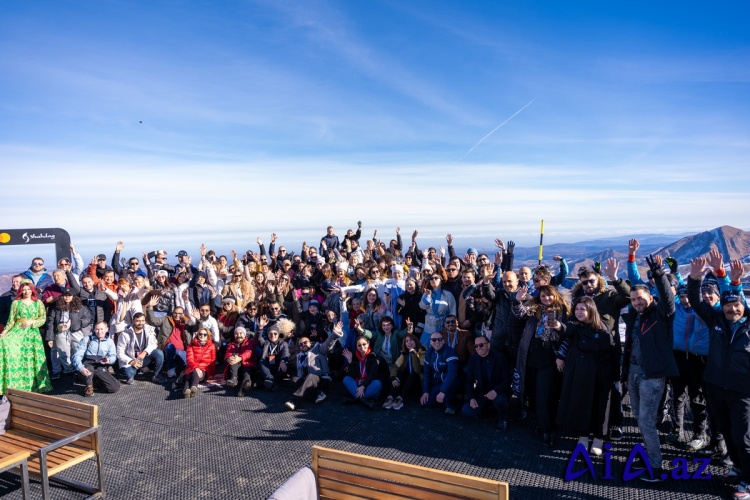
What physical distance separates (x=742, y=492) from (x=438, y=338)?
10.8 ft

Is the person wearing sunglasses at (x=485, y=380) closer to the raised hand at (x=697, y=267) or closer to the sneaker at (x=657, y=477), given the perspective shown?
the sneaker at (x=657, y=477)

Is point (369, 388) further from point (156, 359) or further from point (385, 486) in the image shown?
point (156, 359)

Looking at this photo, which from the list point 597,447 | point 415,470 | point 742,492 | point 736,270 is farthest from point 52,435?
point 736,270

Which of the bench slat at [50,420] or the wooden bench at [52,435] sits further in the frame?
the bench slat at [50,420]

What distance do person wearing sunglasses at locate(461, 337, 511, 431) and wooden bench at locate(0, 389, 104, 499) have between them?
4.09m

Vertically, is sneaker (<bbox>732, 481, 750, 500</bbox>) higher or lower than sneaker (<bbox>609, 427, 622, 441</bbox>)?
higher

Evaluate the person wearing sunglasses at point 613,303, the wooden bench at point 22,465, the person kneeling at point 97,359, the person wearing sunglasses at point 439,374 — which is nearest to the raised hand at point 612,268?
→ the person wearing sunglasses at point 613,303

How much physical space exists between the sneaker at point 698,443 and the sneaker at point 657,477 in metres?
0.68

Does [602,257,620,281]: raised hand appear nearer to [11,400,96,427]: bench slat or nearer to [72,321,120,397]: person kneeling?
[11,400,96,427]: bench slat

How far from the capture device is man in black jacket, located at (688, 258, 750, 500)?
376cm

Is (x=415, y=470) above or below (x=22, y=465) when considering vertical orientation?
above

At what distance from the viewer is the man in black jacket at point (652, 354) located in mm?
4074

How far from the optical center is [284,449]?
16.1 ft

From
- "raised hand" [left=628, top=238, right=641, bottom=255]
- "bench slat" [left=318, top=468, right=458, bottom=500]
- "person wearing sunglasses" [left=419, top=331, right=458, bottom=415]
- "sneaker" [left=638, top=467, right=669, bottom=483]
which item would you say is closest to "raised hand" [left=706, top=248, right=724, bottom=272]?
"raised hand" [left=628, top=238, right=641, bottom=255]
